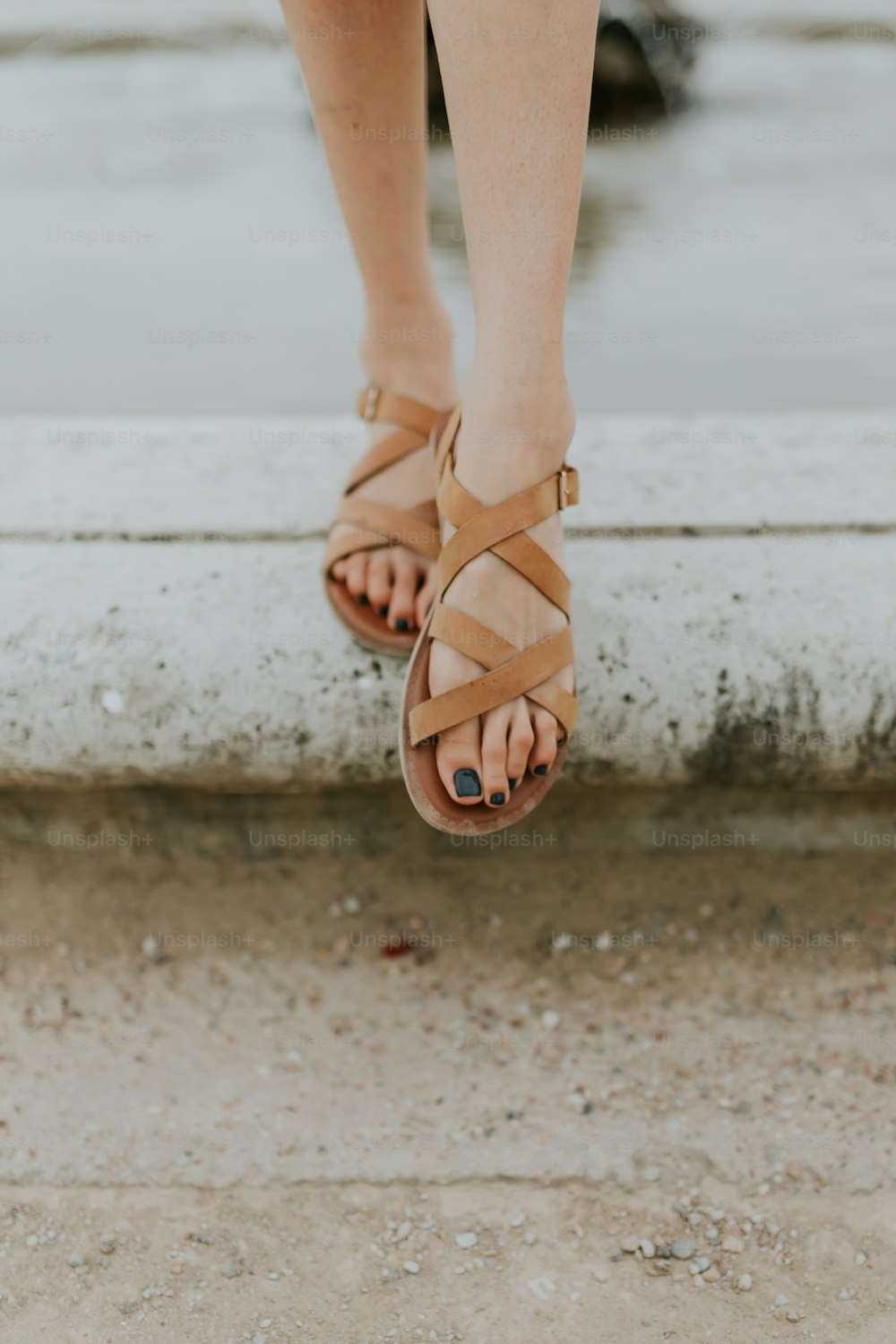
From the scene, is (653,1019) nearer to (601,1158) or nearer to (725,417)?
(601,1158)

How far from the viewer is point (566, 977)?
4.30ft

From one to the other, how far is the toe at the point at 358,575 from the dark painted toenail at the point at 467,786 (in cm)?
30

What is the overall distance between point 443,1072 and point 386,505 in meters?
0.63

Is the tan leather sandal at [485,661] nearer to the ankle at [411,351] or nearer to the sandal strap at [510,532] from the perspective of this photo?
the sandal strap at [510,532]

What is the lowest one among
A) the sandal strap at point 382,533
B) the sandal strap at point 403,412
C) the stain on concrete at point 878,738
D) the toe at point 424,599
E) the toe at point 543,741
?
the stain on concrete at point 878,738

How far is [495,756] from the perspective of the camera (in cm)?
105

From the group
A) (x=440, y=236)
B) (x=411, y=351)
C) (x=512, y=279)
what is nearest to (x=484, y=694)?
(x=512, y=279)

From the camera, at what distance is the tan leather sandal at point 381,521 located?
1.25 meters

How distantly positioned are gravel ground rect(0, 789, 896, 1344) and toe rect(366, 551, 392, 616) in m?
0.29

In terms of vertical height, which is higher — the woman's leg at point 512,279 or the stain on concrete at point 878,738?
the woman's leg at point 512,279

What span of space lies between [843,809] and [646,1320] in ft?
2.27

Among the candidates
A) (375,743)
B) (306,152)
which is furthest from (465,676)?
(306,152)

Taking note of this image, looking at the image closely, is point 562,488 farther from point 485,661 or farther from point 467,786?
point 467,786

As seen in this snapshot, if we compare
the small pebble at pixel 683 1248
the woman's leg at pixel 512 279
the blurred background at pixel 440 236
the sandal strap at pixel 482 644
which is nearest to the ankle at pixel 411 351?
the woman's leg at pixel 512 279
